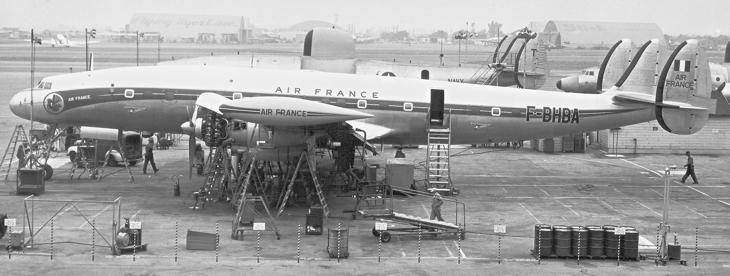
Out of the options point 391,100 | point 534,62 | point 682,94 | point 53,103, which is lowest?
point 53,103

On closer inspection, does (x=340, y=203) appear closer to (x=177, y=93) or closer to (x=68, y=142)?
(x=177, y=93)

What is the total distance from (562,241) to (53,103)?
22.7m

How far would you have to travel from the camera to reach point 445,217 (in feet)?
112

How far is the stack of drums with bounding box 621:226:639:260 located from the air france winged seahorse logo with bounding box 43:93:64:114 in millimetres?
23830

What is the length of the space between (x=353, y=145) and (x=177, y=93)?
25.0 feet

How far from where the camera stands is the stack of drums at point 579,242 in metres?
27.6

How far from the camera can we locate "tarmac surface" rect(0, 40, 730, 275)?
26.4 metres

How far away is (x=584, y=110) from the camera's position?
40.3 meters

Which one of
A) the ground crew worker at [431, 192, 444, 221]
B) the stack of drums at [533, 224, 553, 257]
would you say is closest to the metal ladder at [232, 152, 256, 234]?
the ground crew worker at [431, 192, 444, 221]

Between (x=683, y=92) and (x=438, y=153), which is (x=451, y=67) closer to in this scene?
(x=683, y=92)

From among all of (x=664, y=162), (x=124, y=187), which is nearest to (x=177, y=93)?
(x=124, y=187)

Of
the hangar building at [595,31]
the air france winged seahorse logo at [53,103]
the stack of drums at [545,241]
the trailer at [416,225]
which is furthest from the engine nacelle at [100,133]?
the hangar building at [595,31]

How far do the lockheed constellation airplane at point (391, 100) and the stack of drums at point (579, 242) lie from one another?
11.3 m

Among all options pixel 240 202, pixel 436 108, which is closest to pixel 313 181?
pixel 240 202
